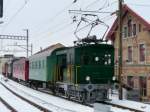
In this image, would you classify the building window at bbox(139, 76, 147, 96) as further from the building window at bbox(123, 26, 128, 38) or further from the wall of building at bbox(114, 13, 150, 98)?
the building window at bbox(123, 26, 128, 38)

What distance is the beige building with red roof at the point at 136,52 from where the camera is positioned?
34.9 meters

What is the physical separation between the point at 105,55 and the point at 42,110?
18.1 ft

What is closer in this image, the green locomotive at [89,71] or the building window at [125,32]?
the green locomotive at [89,71]

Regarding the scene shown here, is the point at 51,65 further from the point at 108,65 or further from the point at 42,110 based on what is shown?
the point at 42,110

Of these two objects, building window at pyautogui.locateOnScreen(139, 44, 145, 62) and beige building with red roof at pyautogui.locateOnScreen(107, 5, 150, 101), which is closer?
beige building with red roof at pyautogui.locateOnScreen(107, 5, 150, 101)

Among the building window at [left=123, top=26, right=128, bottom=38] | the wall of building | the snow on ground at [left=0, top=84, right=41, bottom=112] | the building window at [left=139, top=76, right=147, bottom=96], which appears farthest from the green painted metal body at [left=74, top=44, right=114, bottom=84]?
the building window at [left=123, top=26, right=128, bottom=38]

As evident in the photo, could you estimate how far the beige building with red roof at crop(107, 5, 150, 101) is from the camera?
114 ft

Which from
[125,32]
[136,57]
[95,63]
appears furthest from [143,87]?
[95,63]

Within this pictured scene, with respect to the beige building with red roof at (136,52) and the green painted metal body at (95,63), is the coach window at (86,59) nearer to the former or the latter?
the green painted metal body at (95,63)

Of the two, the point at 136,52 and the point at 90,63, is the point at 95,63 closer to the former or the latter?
the point at 90,63

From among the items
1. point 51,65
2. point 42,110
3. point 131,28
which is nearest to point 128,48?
point 131,28

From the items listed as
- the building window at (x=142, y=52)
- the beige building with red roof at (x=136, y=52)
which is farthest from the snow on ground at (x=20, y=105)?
the building window at (x=142, y=52)

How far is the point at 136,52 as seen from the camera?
122 ft

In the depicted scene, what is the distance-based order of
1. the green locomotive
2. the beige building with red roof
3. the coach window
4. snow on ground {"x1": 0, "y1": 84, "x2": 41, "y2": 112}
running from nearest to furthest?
snow on ground {"x1": 0, "y1": 84, "x2": 41, "y2": 112}, the green locomotive, the coach window, the beige building with red roof
